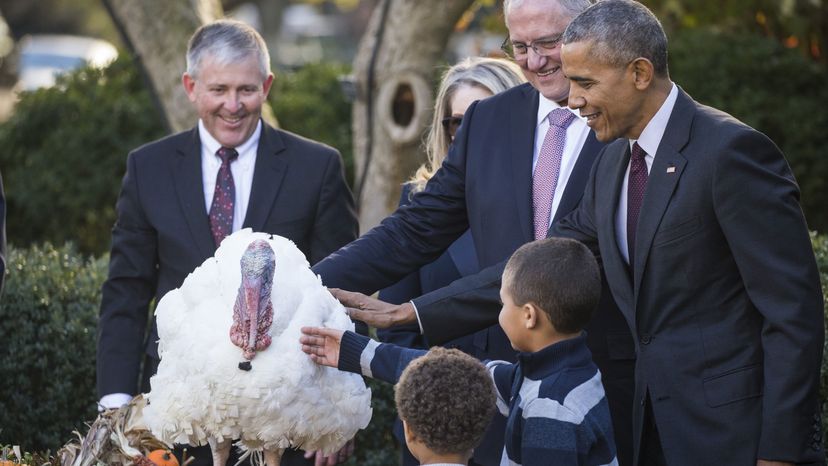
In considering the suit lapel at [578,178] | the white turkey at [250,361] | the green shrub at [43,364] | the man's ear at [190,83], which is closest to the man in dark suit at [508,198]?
the suit lapel at [578,178]

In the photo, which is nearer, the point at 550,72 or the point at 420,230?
the point at 550,72

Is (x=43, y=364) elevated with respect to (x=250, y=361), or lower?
lower

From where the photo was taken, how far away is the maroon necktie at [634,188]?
3959mm

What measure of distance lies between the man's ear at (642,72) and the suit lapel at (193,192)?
6.44ft

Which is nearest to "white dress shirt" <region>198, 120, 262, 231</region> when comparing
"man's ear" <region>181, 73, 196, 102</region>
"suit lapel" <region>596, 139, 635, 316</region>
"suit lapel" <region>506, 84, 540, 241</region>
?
"man's ear" <region>181, 73, 196, 102</region>

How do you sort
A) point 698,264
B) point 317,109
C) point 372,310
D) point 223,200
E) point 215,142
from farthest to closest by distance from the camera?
point 317,109 → point 215,142 → point 223,200 → point 372,310 → point 698,264

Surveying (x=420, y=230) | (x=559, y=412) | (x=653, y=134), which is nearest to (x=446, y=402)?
(x=559, y=412)

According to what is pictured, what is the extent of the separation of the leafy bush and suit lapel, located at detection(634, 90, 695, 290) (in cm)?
637

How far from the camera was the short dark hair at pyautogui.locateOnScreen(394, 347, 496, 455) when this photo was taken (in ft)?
11.3

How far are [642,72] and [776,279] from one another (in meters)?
0.78

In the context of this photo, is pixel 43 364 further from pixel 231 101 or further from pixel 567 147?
pixel 567 147

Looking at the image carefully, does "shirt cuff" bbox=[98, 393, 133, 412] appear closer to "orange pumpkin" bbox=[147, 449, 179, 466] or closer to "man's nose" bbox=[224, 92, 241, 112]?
"orange pumpkin" bbox=[147, 449, 179, 466]

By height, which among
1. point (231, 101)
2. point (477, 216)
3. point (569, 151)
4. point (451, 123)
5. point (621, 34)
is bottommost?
point (477, 216)

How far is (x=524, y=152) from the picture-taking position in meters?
4.50
